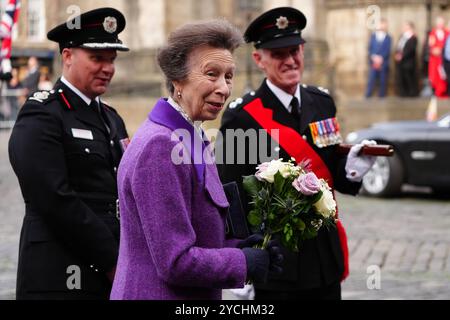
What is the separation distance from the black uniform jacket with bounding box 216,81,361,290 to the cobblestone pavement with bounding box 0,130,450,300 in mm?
2550

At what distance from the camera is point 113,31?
15.6ft

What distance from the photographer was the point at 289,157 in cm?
502

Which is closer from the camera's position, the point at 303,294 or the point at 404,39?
the point at 303,294

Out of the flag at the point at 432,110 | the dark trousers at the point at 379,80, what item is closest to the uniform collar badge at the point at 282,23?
the flag at the point at 432,110

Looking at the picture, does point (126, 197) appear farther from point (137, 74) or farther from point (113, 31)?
point (137, 74)

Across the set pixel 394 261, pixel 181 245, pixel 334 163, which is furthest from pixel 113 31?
pixel 394 261

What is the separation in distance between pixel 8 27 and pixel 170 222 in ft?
17.5

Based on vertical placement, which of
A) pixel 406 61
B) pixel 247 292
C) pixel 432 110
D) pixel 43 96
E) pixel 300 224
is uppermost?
pixel 43 96

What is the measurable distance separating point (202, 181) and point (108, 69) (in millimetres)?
1433

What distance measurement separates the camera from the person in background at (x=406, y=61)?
22484 millimetres

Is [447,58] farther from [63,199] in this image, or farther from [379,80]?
[63,199]

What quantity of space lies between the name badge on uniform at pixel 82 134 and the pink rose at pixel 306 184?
50.7 inches

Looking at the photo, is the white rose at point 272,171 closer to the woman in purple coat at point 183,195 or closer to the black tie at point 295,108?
the woman in purple coat at point 183,195

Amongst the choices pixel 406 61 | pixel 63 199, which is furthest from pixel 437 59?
pixel 63 199
